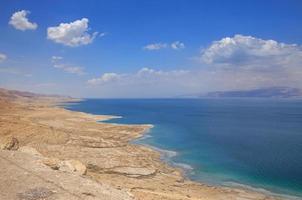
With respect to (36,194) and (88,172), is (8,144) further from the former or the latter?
(36,194)

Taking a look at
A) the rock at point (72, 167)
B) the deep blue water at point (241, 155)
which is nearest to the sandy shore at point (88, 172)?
the rock at point (72, 167)

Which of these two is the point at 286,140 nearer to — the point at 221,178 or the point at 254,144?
the point at 254,144

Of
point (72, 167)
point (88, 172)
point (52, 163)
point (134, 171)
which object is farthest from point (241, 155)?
point (52, 163)

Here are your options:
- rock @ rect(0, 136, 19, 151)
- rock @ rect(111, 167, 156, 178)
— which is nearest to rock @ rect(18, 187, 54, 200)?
rock @ rect(0, 136, 19, 151)

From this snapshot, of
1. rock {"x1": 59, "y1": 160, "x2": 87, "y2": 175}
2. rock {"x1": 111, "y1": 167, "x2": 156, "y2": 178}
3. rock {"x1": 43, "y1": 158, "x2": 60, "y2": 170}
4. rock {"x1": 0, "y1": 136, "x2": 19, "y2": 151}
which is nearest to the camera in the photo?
rock {"x1": 59, "y1": 160, "x2": 87, "y2": 175}

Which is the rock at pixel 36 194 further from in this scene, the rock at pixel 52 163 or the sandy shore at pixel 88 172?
the rock at pixel 52 163

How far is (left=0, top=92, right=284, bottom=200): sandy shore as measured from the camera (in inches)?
949

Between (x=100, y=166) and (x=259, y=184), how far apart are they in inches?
791

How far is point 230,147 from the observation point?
70312 mm

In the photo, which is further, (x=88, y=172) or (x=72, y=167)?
(x=88, y=172)

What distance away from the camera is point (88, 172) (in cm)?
4109

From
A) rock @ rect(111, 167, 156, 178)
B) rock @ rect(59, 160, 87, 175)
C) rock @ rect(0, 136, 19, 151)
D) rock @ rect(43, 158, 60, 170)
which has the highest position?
rock @ rect(0, 136, 19, 151)

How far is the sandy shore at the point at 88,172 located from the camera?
24109mm

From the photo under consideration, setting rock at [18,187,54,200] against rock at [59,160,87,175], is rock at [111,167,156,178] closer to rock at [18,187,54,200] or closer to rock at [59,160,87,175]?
rock at [59,160,87,175]
